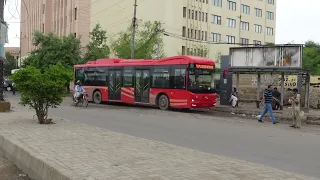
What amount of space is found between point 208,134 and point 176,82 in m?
9.80

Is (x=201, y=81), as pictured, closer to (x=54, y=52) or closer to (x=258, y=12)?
(x=54, y=52)

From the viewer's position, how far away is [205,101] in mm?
21766

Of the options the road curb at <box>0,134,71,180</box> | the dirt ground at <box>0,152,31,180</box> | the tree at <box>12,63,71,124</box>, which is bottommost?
the dirt ground at <box>0,152,31,180</box>

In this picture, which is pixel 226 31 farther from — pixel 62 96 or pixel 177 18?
pixel 62 96

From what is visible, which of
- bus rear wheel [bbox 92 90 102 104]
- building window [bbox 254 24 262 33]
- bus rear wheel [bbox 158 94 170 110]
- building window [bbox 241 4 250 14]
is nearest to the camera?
bus rear wheel [bbox 158 94 170 110]

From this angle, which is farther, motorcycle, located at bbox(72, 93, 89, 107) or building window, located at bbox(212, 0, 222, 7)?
building window, located at bbox(212, 0, 222, 7)

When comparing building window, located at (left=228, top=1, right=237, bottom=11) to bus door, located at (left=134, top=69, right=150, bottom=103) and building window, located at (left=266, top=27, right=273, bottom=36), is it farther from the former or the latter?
bus door, located at (left=134, top=69, right=150, bottom=103)

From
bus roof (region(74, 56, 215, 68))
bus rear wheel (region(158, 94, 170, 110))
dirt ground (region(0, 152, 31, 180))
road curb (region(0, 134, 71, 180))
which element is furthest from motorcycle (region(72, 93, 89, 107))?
dirt ground (region(0, 152, 31, 180))

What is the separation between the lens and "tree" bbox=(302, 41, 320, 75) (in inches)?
2399

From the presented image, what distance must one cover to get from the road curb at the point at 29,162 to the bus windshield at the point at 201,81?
13750 millimetres

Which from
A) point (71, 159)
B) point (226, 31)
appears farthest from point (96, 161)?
point (226, 31)

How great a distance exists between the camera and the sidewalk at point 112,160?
18.8 feet

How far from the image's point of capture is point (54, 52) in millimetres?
40250

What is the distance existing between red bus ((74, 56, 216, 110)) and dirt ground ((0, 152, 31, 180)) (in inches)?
567
